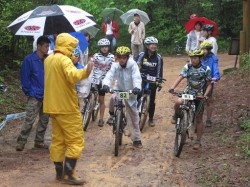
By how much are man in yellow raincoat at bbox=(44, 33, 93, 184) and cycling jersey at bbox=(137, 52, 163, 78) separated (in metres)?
3.87

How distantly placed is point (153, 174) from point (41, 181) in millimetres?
1769

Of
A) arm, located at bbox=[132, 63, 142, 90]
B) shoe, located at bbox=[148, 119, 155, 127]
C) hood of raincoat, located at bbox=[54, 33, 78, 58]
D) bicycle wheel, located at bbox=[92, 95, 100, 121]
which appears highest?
hood of raincoat, located at bbox=[54, 33, 78, 58]

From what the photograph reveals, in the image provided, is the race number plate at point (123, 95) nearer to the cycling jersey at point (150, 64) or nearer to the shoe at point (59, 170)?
the shoe at point (59, 170)

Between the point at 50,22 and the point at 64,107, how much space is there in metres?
3.07

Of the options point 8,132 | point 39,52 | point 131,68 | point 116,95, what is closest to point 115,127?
point 116,95

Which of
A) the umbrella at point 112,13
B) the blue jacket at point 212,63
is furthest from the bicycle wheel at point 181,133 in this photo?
the umbrella at point 112,13

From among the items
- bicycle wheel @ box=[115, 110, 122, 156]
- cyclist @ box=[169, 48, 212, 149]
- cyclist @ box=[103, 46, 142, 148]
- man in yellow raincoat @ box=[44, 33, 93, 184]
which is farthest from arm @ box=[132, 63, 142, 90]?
man in yellow raincoat @ box=[44, 33, 93, 184]

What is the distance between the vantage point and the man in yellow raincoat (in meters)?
7.09

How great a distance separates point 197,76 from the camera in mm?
9258

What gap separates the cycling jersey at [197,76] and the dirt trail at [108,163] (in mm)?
1173

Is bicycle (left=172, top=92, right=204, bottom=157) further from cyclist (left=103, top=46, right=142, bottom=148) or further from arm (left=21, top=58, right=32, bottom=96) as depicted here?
arm (left=21, top=58, right=32, bottom=96)

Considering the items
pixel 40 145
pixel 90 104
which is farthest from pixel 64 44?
pixel 90 104

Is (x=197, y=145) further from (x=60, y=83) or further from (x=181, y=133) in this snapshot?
(x=60, y=83)

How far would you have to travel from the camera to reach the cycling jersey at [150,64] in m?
10.9
